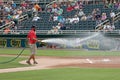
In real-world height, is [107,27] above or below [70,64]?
above

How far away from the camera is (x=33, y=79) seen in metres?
14.9

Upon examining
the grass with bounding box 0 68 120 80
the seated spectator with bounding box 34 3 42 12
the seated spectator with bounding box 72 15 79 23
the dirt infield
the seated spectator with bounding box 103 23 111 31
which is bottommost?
the dirt infield

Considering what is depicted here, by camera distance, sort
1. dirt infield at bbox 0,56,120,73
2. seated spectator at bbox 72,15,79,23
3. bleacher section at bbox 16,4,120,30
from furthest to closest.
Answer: seated spectator at bbox 72,15,79,23 < bleacher section at bbox 16,4,120,30 < dirt infield at bbox 0,56,120,73

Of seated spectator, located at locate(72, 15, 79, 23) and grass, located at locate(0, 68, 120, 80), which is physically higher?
seated spectator, located at locate(72, 15, 79, 23)

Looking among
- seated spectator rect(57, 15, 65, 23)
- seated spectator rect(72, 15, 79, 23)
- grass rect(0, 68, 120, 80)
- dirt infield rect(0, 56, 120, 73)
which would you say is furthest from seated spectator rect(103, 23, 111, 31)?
grass rect(0, 68, 120, 80)

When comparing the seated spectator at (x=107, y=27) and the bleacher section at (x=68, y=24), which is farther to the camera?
the bleacher section at (x=68, y=24)

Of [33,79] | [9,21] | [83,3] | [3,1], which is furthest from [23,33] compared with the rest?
[33,79]

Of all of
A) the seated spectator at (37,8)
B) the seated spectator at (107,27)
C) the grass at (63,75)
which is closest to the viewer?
the grass at (63,75)

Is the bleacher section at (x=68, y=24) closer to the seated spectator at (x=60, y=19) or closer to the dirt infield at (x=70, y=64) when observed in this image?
the seated spectator at (x=60, y=19)

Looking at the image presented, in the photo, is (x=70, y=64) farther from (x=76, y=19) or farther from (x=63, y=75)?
(x=76, y=19)

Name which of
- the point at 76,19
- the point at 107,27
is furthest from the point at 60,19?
the point at 107,27

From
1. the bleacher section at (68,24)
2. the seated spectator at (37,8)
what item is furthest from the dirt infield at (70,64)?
the seated spectator at (37,8)

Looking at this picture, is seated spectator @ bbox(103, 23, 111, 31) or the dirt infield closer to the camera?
the dirt infield

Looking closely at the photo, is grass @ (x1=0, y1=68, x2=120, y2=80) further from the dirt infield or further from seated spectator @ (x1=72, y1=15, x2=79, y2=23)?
seated spectator @ (x1=72, y1=15, x2=79, y2=23)
